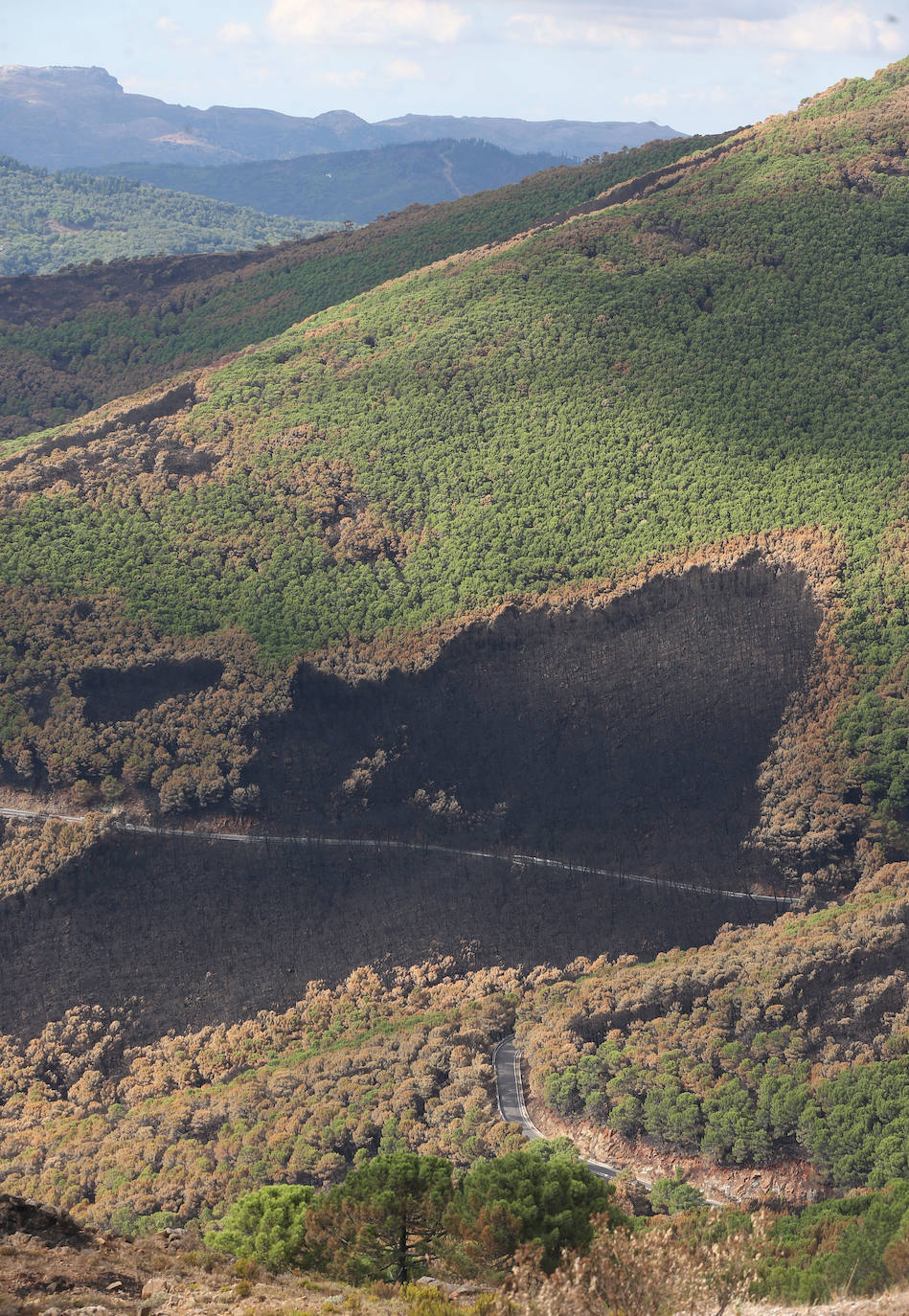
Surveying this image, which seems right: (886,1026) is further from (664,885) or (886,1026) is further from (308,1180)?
(308,1180)

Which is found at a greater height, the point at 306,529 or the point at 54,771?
the point at 306,529

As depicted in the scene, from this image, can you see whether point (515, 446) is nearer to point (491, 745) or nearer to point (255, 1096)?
point (491, 745)

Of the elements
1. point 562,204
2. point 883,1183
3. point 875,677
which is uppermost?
point 562,204

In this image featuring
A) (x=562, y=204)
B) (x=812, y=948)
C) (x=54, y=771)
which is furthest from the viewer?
(x=562, y=204)

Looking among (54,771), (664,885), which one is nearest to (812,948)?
(664,885)

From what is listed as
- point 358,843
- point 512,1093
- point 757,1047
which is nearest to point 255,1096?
point 512,1093

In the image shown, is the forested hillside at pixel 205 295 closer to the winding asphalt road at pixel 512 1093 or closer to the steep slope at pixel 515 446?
the steep slope at pixel 515 446

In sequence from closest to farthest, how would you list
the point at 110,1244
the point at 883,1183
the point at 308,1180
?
the point at 110,1244 < the point at 883,1183 < the point at 308,1180

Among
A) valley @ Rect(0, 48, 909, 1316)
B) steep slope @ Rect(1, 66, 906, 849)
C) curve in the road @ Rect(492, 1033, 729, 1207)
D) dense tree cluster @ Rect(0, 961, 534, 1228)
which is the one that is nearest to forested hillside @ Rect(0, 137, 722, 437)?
steep slope @ Rect(1, 66, 906, 849)
